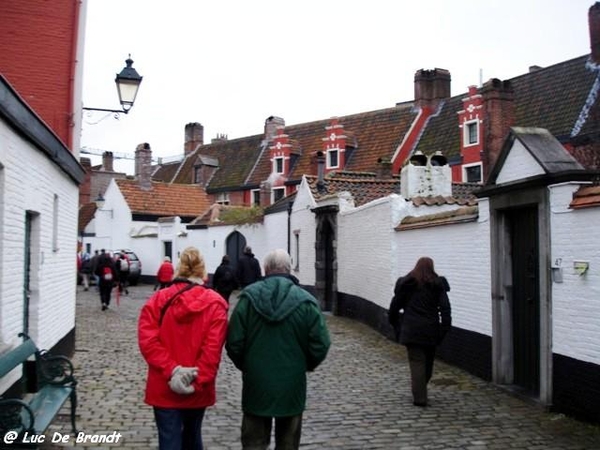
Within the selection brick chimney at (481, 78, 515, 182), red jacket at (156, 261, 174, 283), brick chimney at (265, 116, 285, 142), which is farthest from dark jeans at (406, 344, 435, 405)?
brick chimney at (265, 116, 285, 142)

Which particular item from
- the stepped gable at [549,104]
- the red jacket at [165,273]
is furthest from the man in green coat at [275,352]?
the stepped gable at [549,104]

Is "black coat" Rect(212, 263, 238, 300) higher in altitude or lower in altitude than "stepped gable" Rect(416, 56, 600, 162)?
lower

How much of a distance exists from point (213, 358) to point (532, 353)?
4.76m

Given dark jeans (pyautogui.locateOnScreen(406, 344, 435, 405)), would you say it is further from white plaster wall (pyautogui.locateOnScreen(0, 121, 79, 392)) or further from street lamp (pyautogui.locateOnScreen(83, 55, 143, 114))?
street lamp (pyautogui.locateOnScreen(83, 55, 143, 114))

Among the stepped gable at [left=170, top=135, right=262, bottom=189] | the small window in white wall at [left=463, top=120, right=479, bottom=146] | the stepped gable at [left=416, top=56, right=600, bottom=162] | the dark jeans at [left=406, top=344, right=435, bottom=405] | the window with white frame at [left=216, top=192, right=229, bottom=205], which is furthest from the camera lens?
the stepped gable at [left=170, top=135, right=262, bottom=189]

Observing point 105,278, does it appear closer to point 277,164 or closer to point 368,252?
point 368,252

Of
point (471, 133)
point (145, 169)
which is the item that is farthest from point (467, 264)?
point (145, 169)

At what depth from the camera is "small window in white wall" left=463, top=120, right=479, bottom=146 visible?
28.6 metres

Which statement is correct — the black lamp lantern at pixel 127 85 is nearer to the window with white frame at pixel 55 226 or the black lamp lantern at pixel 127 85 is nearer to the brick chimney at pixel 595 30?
the window with white frame at pixel 55 226

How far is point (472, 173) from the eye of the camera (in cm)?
2880

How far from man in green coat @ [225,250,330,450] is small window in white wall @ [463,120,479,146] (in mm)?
25426

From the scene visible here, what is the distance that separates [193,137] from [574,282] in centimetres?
4657

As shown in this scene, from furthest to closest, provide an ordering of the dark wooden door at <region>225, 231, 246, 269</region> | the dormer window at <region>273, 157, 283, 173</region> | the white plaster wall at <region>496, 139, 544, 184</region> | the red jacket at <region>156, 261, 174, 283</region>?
the dormer window at <region>273, 157, 283, 173</region>, the dark wooden door at <region>225, 231, 246, 269</region>, the red jacket at <region>156, 261, 174, 283</region>, the white plaster wall at <region>496, 139, 544, 184</region>

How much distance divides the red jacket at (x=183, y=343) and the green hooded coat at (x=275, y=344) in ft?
0.47
